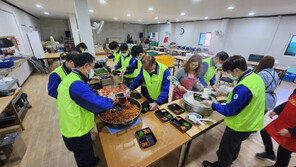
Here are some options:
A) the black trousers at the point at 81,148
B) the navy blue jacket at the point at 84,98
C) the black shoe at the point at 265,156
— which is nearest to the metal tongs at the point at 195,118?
the navy blue jacket at the point at 84,98

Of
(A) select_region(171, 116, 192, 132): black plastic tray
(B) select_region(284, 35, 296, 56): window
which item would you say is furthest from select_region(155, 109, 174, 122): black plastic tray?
(B) select_region(284, 35, 296, 56): window

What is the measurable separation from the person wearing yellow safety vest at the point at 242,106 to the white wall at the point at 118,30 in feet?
48.8

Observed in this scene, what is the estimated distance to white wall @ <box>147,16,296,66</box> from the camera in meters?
6.13

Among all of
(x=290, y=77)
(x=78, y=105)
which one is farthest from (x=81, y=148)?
(x=290, y=77)

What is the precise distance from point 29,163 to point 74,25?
27.2ft

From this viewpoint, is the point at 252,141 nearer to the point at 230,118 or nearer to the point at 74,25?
the point at 230,118

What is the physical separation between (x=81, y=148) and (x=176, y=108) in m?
1.25

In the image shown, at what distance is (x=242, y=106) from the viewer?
44.6 inches

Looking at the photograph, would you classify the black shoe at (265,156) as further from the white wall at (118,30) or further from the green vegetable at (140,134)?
the white wall at (118,30)

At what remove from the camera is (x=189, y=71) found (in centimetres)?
215

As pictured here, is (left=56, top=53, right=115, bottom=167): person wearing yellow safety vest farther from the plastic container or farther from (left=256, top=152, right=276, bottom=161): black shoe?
the plastic container

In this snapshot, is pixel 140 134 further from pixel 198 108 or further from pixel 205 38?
pixel 205 38

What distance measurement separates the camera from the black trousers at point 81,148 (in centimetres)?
129

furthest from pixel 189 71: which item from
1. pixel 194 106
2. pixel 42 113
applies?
pixel 42 113
